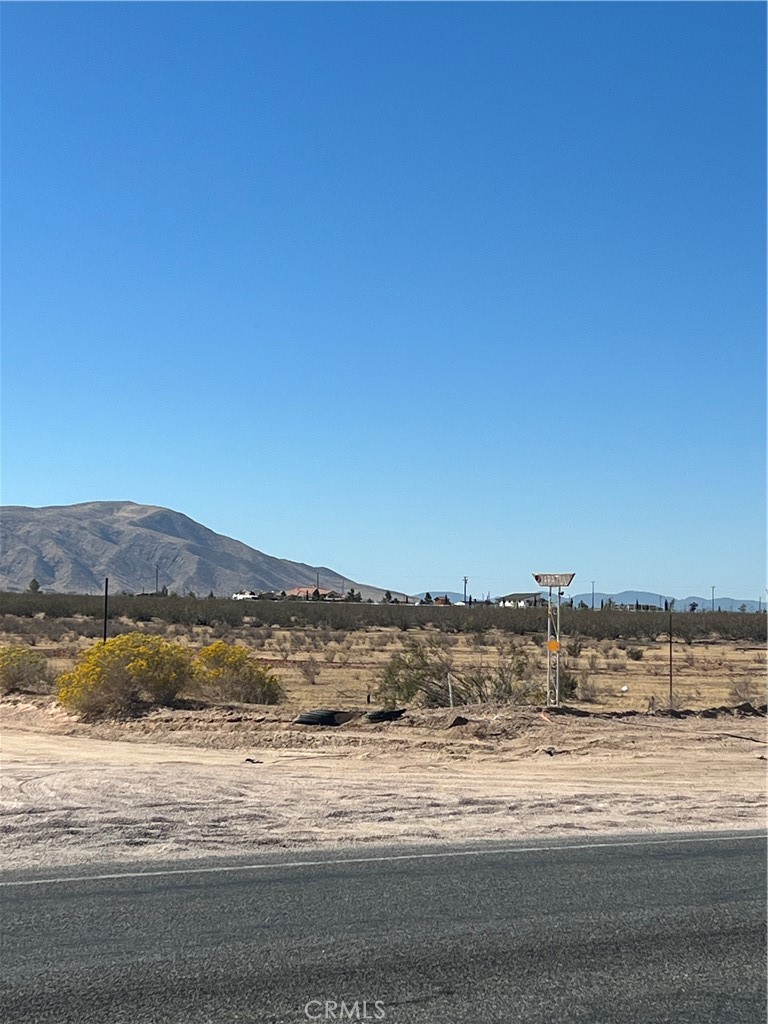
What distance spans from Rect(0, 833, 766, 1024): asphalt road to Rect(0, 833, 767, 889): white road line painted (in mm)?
47

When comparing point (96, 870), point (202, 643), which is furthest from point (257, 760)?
point (202, 643)

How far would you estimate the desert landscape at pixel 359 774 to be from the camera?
1232cm

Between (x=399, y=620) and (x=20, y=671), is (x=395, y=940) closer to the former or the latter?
(x=20, y=671)

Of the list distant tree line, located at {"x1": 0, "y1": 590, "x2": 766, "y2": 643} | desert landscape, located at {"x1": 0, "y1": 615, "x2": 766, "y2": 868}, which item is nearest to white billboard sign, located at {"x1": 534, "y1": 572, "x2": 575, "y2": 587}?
desert landscape, located at {"x1": 0, "y1": 615, "x2": 766, "y2": 868}

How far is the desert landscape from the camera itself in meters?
12.3

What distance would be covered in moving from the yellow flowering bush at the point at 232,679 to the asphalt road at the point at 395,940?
16.8 meters

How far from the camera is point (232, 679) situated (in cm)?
2773

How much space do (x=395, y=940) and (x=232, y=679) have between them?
20341mm

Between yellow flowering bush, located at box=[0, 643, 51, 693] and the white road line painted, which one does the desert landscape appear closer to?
yellow flowering bush, located at box=[0, 643, 51, 693]

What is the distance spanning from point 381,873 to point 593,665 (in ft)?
118

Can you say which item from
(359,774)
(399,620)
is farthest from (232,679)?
(399,620)

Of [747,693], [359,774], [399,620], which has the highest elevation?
[399,620]

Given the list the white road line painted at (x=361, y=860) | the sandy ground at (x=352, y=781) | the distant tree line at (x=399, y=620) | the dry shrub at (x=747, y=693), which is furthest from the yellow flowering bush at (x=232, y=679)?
the distant tree line at (x=399, y=620)

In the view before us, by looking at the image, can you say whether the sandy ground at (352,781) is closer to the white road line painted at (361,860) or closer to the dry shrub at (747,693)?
the white road line painted at (361,860)
